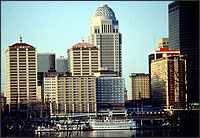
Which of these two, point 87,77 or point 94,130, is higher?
point 87,77

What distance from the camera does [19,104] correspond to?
192 metres

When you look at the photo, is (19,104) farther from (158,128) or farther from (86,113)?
(158,128)

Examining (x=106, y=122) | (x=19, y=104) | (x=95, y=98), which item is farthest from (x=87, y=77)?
(x=106, y=122)

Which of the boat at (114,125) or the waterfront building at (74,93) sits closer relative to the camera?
the boat at (114,125)

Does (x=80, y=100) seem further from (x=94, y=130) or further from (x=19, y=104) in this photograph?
(x=94, y=130)

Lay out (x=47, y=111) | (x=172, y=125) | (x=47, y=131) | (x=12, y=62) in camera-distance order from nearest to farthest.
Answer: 1. (x=47, y=131)
2. (x=172, y=125)
3. (x=47, y=111)
4. (x=12, y=62)

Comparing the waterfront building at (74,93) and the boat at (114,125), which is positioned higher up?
the waterfront building at (74,93)

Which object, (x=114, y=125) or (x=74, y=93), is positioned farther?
(x=74, y=93)

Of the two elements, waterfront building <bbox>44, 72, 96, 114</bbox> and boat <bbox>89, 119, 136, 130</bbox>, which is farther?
waterfront building <bbox>44, 72, 96, 114</bbox>

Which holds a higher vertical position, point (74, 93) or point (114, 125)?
point (74, 93)

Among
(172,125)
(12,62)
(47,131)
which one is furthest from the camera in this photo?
(12,62)

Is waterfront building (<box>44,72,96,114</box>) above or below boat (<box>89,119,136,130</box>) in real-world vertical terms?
above

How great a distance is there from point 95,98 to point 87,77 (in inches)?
254

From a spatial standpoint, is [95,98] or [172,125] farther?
[95,98]
